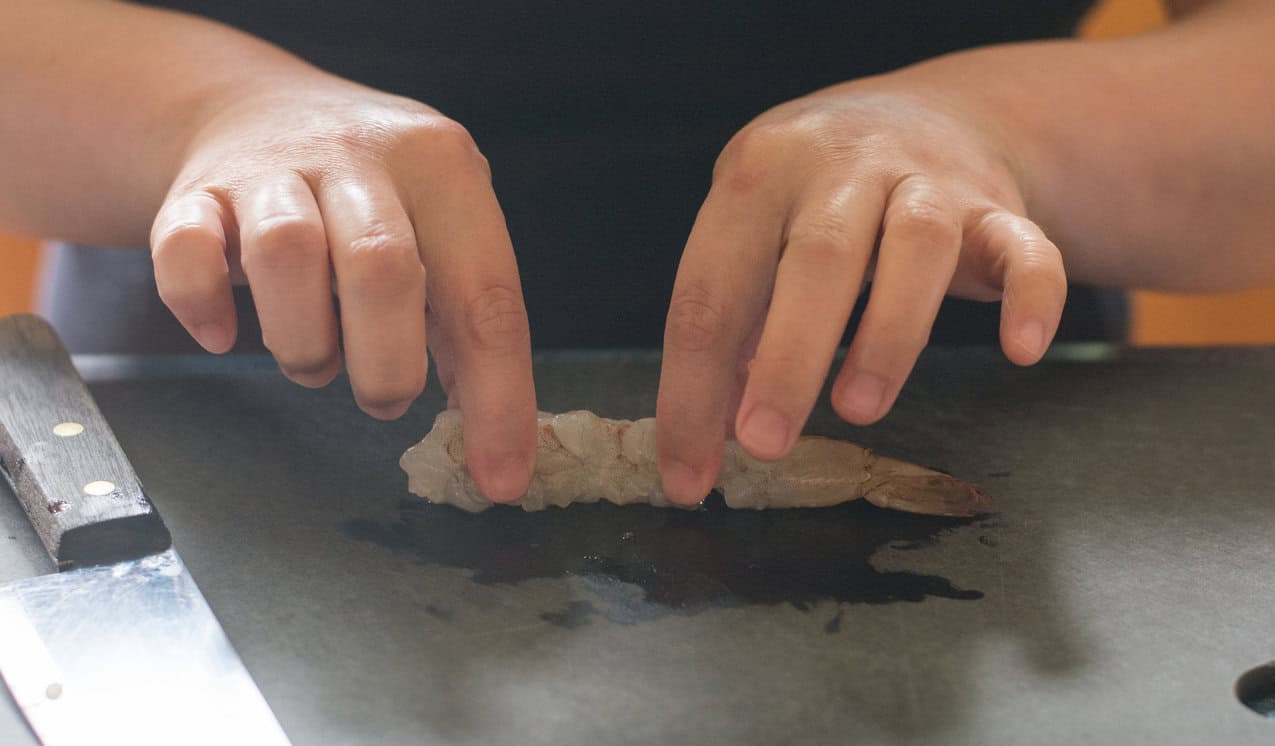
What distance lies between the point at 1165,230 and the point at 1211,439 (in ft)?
0.66

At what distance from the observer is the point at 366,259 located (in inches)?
25.5

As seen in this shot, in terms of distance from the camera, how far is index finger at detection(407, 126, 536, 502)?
713mm

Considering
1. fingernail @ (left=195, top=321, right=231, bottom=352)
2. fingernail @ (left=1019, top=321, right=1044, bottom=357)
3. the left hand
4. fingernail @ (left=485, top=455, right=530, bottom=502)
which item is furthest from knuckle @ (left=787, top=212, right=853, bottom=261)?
fingernail @ (left=195, top=321, right=231, bottom=352)

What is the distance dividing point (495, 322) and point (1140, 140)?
0.57m

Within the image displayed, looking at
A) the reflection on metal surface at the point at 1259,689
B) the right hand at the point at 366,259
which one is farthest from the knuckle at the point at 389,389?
the reflection on metal surface at the point at 1259,689

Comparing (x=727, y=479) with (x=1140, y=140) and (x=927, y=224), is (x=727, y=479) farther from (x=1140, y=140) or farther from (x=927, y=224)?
(x=1140, y=140)

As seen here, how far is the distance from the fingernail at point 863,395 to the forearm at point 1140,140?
0.33 m

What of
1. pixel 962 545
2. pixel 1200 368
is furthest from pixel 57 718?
pixel 1200 368

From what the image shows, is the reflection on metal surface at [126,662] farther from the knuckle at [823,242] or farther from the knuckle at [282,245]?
the knuckle at [823,242]

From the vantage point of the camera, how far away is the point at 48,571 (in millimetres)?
667

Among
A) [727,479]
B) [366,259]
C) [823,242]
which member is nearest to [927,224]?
[823,242]

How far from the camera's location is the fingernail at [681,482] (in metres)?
0.73

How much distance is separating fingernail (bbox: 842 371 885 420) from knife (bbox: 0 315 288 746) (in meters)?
0.34

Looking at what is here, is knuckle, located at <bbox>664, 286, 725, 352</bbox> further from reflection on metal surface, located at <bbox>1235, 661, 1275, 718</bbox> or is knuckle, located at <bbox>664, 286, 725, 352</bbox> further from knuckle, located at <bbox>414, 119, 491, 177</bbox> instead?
reflection on metal surface, located at <bbox>1235, 661, 1275, 718</bbox>
